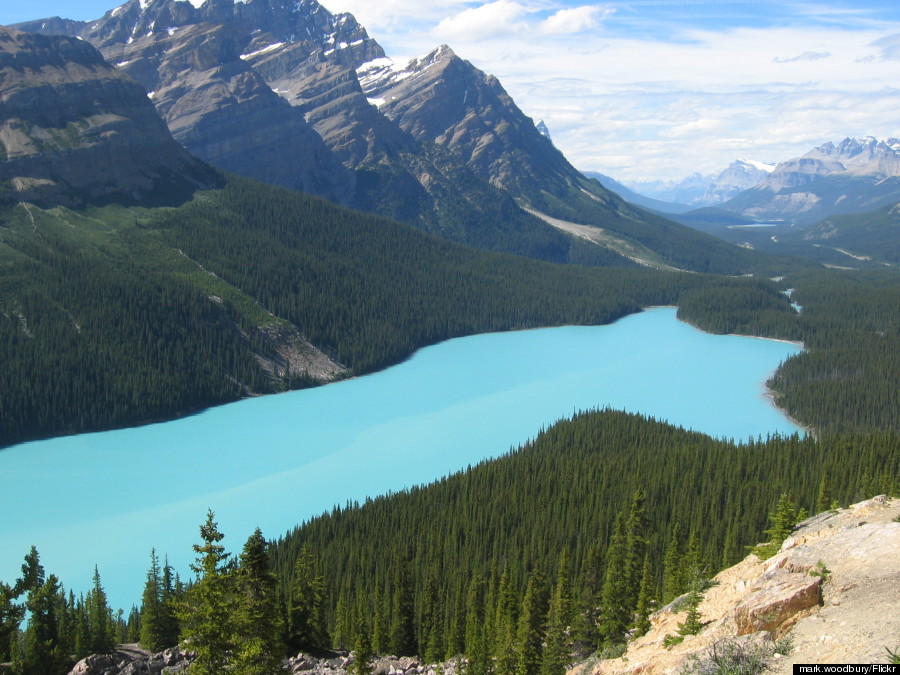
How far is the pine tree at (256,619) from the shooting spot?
26.5 metres

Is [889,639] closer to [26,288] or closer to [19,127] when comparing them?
[26,288]

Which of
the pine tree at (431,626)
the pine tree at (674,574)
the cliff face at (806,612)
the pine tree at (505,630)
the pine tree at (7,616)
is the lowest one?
the pine tree at (431,626)

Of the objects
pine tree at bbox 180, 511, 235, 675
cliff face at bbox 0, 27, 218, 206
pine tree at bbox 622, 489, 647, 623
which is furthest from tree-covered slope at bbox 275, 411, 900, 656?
cliff face at bbox 0, 27, 218, 206

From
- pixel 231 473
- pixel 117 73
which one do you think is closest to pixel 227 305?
pixel 231 473

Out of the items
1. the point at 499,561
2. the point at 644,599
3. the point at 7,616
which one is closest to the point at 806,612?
the point at 644,599

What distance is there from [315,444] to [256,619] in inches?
2277

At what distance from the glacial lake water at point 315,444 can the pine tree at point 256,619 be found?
25871 mm

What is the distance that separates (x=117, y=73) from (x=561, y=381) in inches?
3925

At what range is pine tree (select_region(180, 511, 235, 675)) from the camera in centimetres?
2516

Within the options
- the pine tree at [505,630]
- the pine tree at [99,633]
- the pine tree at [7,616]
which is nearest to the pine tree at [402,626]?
the pine tree at [505,630]

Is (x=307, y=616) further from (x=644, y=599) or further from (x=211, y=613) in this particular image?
(x=644, y=599)

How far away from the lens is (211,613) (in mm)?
25281

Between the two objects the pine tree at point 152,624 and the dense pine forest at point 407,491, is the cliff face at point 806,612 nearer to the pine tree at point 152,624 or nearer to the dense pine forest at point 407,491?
the dense pine forest at point 407,491

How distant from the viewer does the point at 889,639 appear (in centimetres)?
→ 1608
